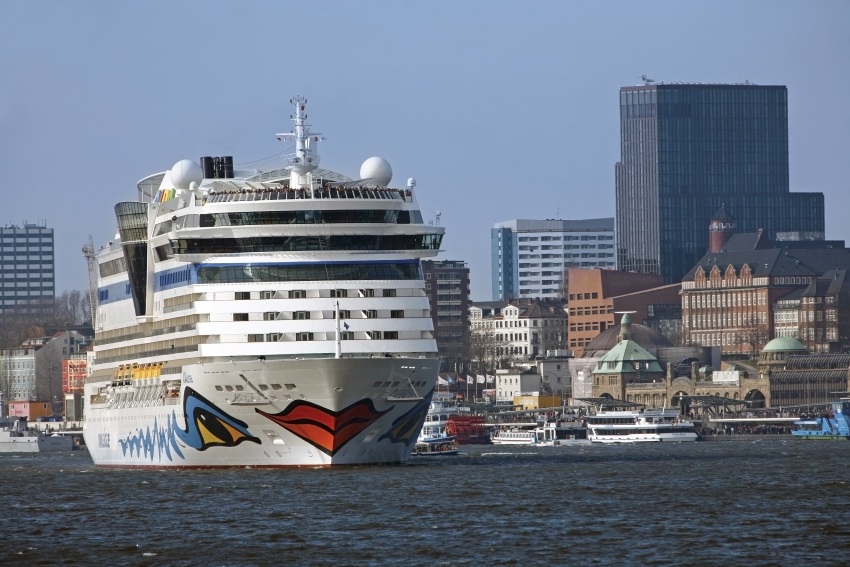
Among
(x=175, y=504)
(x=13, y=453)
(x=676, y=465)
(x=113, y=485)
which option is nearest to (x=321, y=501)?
(x=175, y=504)

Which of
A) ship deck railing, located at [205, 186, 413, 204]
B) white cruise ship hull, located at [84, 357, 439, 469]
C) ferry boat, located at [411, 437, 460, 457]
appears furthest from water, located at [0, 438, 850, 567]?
ferry boat, located at [411, 437, 460, 457]

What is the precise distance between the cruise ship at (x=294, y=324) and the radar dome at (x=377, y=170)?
0.09m

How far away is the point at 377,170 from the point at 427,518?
3224 centimetres

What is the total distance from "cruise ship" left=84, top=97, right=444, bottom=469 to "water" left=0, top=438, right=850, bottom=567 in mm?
1895

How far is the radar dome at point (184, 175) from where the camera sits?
347ft

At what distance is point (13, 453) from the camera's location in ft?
648

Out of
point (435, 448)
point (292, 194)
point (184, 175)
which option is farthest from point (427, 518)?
point (435, 448)

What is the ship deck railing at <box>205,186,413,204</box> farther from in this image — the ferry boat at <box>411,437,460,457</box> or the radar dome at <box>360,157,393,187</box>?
the ferry boat at <box>411,437,460,457</box>

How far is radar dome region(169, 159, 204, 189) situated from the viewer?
105688 mm

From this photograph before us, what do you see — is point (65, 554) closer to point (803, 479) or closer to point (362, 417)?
point (362, 417)

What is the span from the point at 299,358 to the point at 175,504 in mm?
13795

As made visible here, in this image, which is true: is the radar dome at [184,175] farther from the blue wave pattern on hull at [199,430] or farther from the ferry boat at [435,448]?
the ferry boat at [435,448]

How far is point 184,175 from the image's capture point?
106m

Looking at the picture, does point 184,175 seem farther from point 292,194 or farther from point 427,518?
point 427,518
